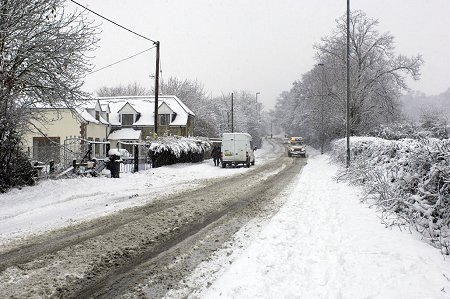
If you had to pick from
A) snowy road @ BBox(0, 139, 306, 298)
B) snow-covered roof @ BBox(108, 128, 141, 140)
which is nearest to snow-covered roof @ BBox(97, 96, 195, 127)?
snow-covered roof @ BBox(108, 128, 141, 140)

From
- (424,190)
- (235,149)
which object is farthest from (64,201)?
(235,149)

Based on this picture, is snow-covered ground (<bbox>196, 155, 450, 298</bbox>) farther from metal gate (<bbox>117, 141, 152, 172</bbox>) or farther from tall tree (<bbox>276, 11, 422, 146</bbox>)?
tall tree (<bbox>276, 11, 422, 146</bbox>)

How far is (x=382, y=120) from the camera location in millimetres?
39844

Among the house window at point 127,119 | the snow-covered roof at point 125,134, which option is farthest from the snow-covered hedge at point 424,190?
the house window at point 127,119

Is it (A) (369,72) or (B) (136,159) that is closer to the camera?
(B) (136,159)

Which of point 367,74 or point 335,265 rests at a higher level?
point 367,74

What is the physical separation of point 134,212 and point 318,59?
127 feet

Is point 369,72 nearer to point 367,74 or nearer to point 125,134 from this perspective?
point 367,74

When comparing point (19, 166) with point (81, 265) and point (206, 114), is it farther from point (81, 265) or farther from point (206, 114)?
point (206, 114)

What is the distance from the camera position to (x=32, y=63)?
422 inches

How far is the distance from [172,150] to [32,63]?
13.5 m

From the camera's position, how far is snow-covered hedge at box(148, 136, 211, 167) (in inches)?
901

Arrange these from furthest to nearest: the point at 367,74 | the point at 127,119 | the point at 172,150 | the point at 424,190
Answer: the point at 127,119, the point at 367,74, the point at 172,150, the point at 424,190

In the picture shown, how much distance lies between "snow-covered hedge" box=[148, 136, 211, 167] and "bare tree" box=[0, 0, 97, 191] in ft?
35.6
